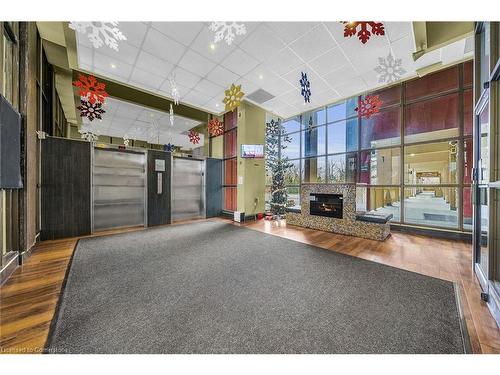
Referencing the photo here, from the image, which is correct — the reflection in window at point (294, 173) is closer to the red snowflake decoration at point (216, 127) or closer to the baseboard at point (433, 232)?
the red snowflake decoration at point (216, 127)

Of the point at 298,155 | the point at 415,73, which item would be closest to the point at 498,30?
the point at 415,73

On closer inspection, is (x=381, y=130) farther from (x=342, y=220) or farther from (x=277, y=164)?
Answer: (x=277, y=164)

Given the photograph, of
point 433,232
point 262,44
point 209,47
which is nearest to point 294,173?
point 433,232

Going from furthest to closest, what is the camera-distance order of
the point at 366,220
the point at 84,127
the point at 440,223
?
1. the point at 84,127
2. the point at 440,223
3. the point at 366,220

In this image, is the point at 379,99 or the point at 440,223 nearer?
the point at 440,223

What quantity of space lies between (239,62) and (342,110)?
3955mm

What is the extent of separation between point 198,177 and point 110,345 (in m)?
5.78

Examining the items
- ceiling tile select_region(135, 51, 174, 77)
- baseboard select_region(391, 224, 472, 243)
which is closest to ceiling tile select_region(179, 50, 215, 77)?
ceiling tile select_region(135, 51, 174, 77)

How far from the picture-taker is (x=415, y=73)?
4.79 m

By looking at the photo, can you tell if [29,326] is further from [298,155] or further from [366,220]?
[298,155]

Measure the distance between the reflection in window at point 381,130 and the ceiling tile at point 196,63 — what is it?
15.8 ft

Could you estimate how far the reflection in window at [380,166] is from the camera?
5352 mm

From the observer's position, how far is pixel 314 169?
7227mm

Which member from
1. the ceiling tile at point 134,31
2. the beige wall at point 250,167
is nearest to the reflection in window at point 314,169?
the beige wall at point 250,167
